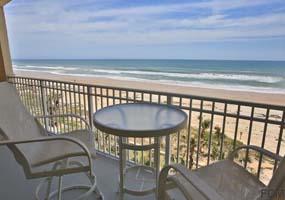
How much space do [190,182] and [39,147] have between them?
51.6 inches

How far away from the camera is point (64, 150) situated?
163 centimetres

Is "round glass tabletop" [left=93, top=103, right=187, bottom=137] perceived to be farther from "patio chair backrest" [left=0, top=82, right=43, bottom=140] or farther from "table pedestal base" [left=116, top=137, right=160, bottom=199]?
"patio chair backrest" [left=0, top=82, right=43, bottom=140]

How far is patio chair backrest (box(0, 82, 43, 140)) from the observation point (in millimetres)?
1673

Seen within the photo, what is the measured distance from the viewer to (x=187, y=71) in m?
15.3

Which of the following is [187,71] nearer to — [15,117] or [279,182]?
[15,117]

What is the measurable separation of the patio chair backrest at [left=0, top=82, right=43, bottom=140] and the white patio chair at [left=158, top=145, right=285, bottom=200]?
47.8 inches

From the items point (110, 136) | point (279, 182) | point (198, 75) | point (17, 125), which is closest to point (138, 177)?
point (110, 136)

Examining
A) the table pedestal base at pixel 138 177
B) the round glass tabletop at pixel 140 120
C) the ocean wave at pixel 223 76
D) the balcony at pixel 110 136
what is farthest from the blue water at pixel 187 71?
the round glass tabletop at pixel 140 120

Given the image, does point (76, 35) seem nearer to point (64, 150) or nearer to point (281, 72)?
point (281, 72)

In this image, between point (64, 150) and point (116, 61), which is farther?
point (116, 61)

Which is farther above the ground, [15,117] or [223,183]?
[15,117]

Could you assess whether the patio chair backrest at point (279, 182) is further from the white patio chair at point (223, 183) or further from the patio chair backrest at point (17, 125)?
the patio chair backrest at point (17, 125)

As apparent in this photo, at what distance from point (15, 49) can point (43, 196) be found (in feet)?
70.3

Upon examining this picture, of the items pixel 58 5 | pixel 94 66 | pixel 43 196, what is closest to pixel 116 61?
pixel 94 66
